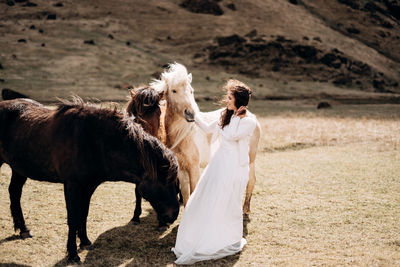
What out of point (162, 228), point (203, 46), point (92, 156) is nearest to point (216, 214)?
point (162, 228)

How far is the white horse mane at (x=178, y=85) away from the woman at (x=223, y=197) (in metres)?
0.89

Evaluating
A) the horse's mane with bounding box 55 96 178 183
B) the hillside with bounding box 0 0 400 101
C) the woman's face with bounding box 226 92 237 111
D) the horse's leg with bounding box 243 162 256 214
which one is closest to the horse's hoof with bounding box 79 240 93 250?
the horse's mane with bounding box 55 96 178 183

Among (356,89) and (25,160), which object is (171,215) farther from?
(356,89)

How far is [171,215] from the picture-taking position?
4.43 meters

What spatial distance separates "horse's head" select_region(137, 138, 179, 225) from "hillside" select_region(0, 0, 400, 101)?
2307cm

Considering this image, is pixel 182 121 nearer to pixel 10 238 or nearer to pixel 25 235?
pixel 25 235

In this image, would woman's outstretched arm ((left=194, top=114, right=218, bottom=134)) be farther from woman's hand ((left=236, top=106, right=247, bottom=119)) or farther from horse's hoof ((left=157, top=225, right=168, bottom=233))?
horse's hoof ((left=157, top=225, right=168, bottom=233))

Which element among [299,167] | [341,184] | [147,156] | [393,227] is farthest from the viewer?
[299,167]

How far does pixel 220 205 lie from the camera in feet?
15.7

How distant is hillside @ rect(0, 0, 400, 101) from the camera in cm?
3588

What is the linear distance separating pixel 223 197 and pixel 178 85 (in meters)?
1.86

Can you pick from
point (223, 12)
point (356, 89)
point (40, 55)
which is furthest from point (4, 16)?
point (356, 89)

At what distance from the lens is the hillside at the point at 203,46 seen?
118 feet

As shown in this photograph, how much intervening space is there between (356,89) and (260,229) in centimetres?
4079
